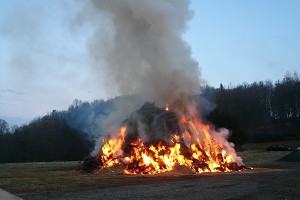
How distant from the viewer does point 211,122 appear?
158 ft

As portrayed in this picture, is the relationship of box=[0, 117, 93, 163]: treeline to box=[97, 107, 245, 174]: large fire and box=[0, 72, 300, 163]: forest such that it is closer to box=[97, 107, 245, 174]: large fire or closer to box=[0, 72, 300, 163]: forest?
box=[0, 72, 300, 163]: forest

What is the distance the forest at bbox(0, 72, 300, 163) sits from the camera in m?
54.7

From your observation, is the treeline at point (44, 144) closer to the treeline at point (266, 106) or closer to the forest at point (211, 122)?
the forest at point (211, 122)

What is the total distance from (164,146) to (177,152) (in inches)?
36.5

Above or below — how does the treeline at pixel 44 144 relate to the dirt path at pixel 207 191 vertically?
above

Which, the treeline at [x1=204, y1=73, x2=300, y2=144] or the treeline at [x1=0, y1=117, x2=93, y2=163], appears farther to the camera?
the treeline at [x1=204, y1=73, x2=300, y2=144]

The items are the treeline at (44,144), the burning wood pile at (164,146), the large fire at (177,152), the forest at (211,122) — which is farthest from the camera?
the treeline at (44,144)

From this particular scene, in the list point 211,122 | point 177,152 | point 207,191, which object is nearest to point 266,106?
point 211,122

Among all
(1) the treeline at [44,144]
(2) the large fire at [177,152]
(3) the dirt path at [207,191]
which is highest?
(1) the treeline at [44,144]

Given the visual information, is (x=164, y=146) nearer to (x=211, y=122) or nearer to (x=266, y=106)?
(x=211, y=122)

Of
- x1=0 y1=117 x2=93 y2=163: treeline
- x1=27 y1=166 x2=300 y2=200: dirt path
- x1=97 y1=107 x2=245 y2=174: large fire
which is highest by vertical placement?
x1=0 y1=117 x2=93 y2=163: treeline

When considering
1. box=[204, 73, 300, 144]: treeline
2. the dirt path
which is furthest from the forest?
the dirt path

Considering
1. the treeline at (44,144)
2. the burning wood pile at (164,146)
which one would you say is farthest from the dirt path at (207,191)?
the treeline at (44,144)

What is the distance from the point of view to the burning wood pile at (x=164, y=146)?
24.5 m
